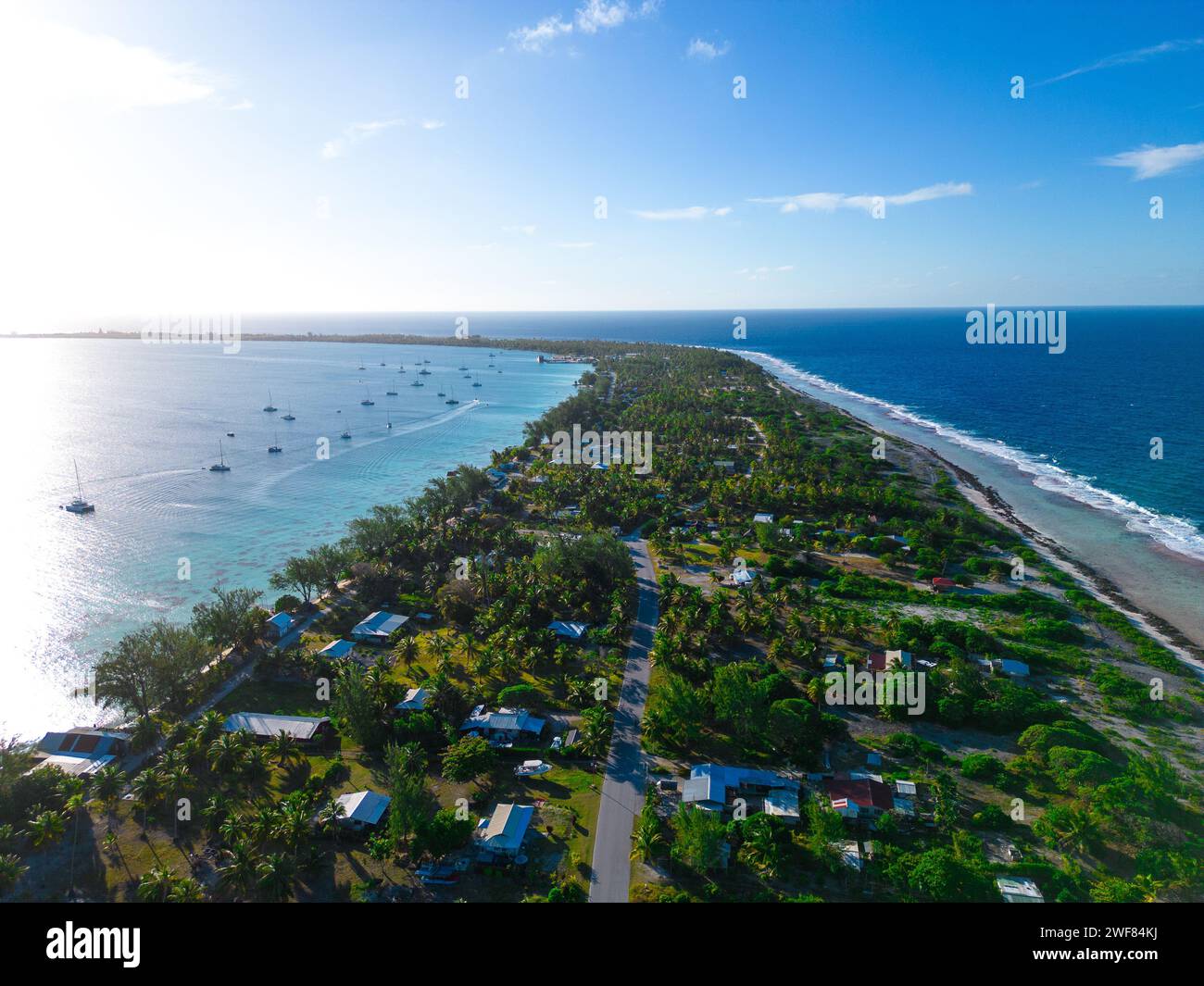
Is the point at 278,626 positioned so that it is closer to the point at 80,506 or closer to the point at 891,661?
the point at 80,506

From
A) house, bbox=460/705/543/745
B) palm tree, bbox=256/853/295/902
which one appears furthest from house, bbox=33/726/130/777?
house, bbox=460/705/543/745

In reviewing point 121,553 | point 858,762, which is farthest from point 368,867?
point 121,553

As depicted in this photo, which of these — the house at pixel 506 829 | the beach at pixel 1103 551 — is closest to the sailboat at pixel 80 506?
the house at pixel 506 829

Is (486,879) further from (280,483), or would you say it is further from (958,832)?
(280,483)

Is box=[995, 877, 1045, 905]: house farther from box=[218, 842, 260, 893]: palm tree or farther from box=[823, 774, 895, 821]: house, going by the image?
box=[218, 842, 260, 893]: palm tree
